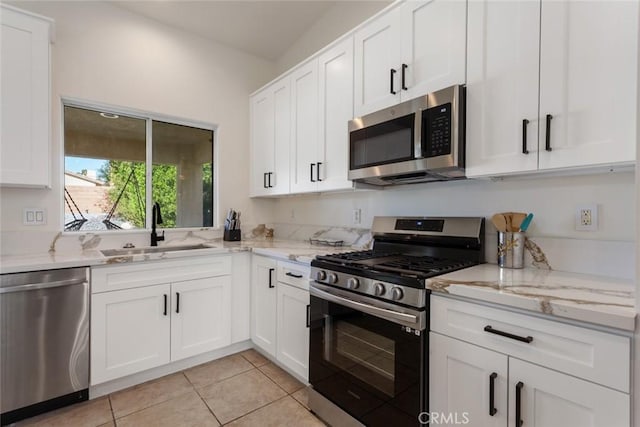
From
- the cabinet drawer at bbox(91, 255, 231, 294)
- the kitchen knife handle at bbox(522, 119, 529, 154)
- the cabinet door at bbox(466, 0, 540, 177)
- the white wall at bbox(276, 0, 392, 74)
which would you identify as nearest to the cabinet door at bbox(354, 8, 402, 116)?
the cabinet door at bbox(466, 0, 540, 177)

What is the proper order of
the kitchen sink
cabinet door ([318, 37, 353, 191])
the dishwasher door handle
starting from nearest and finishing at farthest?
1. the dishwasher door handle
2. cabinet door ([318, 37, 353, 191])
3. the kitchen sink

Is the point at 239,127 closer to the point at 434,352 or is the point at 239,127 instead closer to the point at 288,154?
the point at 288,154

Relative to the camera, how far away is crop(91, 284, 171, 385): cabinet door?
6.47 ft

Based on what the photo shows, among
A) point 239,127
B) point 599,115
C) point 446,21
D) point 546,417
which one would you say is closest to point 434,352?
point 546,417

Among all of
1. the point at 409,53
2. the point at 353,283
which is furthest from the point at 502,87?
the point at 353,283

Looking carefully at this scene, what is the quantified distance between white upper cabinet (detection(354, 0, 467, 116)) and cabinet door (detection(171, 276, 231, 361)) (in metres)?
1.76

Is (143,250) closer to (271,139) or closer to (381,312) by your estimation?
(271,139)

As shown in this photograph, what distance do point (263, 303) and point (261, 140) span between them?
1619 mm

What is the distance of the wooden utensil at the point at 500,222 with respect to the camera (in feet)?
5.09

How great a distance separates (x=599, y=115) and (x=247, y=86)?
3026mm

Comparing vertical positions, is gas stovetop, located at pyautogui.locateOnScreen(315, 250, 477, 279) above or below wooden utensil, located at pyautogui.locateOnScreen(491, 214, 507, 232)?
below

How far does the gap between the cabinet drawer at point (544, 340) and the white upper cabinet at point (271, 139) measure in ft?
6.07

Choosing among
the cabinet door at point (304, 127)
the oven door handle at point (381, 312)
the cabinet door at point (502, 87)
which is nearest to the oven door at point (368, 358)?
the oven door handle at point (381, 312)

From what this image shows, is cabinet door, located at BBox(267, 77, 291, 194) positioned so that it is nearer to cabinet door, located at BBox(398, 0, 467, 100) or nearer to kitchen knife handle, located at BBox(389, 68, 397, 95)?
kitchen knife handle, located at BBox(389, 68, 397, 95)
